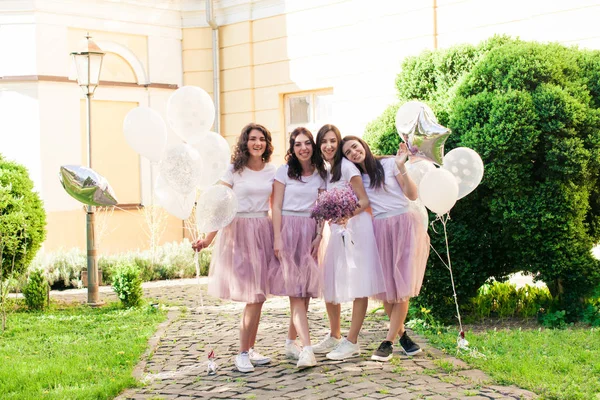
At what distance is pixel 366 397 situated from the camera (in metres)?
4.59

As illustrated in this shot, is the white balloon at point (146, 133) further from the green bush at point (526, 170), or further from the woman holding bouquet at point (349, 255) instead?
the green bush at point (526, 170)

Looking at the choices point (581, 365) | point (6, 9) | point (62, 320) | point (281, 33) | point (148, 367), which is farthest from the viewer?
point (281, 33)

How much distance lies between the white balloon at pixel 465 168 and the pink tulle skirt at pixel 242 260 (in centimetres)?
143

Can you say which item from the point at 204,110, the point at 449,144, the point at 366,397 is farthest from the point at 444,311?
the point at 204,110

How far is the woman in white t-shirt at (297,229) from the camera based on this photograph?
213 inches

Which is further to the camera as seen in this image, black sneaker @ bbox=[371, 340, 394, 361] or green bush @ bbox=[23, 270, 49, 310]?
green bush @ bbox=[23, 270, 49, 310]

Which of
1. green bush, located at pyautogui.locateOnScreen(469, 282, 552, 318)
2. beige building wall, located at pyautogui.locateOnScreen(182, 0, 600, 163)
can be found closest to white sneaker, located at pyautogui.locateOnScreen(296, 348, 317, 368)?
green bush, located at pyautogui.locateOnScreen(469, 282, 552, 318)

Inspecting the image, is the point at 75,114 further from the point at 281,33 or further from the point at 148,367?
the point at 148,367

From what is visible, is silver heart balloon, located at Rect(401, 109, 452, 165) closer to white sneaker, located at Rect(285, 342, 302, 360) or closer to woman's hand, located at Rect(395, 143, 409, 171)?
woman's hand, located at Rect(395, 143, 409, 171)

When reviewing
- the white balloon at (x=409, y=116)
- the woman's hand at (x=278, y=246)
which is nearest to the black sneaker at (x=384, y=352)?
the woman's hand at (x=278, y=246)

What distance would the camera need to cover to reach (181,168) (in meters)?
5.14

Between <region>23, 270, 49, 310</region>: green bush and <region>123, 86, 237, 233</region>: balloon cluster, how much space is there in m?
4.05

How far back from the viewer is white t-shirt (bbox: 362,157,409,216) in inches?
219

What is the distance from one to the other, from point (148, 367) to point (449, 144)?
3149 mm
